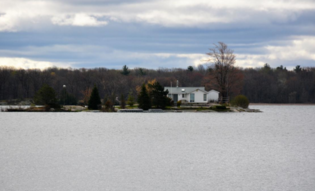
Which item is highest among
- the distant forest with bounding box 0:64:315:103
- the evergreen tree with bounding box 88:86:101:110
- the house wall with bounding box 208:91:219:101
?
the distant forest with bounding box 0:64:315:103

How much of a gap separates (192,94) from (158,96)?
1187cm

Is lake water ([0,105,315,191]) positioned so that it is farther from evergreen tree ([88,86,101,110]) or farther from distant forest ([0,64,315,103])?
distant forest ([0,64,315,103])

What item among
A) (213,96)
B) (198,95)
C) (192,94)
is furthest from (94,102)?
(213,96)

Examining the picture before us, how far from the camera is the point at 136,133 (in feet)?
117

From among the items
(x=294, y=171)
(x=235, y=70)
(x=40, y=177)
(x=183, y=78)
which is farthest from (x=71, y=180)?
(x=183, y=78)

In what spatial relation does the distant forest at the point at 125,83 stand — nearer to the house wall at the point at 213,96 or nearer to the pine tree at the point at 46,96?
the house wall at the point at 213,96

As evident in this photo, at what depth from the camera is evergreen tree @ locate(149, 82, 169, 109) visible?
220ft

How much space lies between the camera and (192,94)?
256ft

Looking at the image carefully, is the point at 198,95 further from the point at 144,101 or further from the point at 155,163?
the point at 155,163

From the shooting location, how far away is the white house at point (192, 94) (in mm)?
78000

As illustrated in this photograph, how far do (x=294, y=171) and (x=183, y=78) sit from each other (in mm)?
113310

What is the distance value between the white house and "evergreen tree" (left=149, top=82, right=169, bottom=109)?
9445 millimetres

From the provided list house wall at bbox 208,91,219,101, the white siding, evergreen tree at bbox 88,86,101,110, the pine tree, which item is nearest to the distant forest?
house wall at bbox 208,91,219,101

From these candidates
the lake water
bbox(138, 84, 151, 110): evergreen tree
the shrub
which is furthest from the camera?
the shrub
